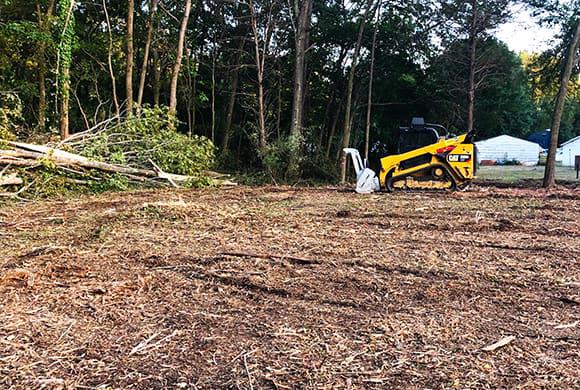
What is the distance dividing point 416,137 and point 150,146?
6.31 m

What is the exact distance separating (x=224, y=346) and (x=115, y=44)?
17.9 metres

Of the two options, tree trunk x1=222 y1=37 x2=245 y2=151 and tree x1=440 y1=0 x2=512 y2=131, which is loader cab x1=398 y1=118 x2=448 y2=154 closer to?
tree x1=440 y1=0 x2=512 y2=131

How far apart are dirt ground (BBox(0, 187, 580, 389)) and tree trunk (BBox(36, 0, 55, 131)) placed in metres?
10.7

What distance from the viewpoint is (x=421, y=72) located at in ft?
67.3

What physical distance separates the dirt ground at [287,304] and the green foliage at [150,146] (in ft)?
14.3

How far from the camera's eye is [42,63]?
15898 millimetres

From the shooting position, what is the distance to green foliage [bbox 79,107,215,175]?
10.5 m

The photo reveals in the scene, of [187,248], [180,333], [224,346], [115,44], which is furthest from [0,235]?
[115,44]

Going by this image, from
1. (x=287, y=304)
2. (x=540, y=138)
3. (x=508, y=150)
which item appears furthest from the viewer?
(x=540, y=138)

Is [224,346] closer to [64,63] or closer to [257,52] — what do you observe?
[64,63]

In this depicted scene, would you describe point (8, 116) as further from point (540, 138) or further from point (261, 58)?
point (540, 138)

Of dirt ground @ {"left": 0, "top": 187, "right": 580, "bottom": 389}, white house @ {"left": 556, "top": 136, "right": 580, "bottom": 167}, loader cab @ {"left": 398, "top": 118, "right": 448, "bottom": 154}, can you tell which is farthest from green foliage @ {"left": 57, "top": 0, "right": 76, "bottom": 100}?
white house @ {"left": 556, "top": 136, "right": 580, "bottom": 167}

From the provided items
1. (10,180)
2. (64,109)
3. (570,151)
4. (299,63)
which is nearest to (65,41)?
(64,109)

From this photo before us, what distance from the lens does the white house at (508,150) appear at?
1547 inches
